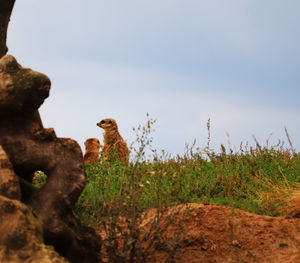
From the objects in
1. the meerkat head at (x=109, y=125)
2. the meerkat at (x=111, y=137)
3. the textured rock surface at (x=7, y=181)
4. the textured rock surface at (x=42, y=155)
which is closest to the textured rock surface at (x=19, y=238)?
the textured rock surface at (x=7, y=181)

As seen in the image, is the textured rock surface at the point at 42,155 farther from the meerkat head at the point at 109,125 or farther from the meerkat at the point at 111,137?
the meerkat head at the point at 109,125

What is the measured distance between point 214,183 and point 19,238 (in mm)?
5509

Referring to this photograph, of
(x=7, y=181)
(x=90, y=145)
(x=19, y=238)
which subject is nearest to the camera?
(x=19, y=238)

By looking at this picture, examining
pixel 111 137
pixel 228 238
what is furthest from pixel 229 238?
pixel 111 137

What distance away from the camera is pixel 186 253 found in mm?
4809

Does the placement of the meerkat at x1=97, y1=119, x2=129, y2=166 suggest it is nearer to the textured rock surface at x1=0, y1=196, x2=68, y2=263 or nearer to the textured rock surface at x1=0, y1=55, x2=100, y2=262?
the textured rock surface at x1=0, y1=55, x2=100, y2=262

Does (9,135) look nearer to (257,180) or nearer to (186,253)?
(186,253)

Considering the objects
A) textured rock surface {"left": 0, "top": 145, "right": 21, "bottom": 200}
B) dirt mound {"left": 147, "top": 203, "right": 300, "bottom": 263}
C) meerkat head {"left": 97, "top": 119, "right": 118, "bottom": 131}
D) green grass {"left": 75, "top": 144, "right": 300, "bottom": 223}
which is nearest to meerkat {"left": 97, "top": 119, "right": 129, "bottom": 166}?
meerkat head {"left": 97, "top": 119, "right": 118, "bottom": 131}

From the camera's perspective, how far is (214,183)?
7.93 m

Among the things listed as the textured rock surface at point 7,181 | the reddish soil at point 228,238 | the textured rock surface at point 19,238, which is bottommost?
the textured rock surface at point 19,238

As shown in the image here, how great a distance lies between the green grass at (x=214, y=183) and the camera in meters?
6.08

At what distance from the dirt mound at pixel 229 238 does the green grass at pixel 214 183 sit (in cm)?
41

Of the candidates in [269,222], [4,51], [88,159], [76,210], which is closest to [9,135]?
[4,51]

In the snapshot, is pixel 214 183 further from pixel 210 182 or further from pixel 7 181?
pixel 7 181
